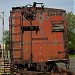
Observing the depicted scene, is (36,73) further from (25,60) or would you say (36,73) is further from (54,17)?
(54,17)

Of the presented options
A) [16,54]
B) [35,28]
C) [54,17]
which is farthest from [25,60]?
[54,17]

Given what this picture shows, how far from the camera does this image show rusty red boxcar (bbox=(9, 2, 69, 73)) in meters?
15.2

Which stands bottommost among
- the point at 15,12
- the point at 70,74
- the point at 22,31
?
the point at 70,74

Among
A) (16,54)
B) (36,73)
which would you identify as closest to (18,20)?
(16,54)

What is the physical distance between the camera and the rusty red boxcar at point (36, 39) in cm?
1525

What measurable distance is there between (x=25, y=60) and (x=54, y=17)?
257 centimetres

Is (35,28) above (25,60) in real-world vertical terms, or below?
above

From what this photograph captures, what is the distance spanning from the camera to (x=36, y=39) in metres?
15.3

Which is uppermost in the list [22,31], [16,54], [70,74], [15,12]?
[15,12]

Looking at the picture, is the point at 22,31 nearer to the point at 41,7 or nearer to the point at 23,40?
the point at 23,40

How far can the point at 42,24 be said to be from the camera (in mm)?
15422

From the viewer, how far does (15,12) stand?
15539 mm

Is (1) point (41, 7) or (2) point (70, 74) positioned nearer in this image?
(2) point (70, 74)

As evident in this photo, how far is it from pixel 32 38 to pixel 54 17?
1.52 meters
